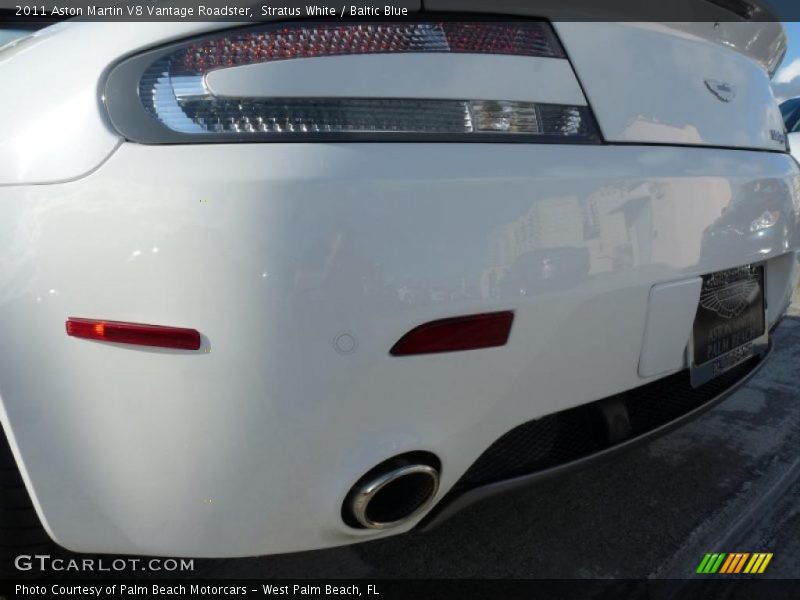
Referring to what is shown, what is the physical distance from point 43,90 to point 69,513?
29.8 inches

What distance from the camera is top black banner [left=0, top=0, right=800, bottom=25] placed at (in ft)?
3.74

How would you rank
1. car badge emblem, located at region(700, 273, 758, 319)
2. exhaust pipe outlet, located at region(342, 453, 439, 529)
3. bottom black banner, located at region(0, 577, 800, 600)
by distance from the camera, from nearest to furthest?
1. exhaust pipe outlet, located at region(342, 453, 439, 529)
2. car badge emblem, located at region(700, 273, 758, 319)
3. bottom black banner, located at region(0, 577, 800, 600)

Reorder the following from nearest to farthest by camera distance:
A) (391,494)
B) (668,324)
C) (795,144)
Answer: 1. (391,494)
2. (668,324)
3. (795,144)

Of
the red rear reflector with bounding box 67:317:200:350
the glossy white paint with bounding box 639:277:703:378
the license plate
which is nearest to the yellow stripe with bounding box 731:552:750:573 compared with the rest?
the license plate

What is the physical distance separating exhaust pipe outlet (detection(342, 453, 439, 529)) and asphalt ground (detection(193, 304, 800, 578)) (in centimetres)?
49

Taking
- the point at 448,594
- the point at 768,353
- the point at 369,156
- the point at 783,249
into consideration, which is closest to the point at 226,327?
the point at 369,156

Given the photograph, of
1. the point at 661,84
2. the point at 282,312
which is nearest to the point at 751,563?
the point at 661,84

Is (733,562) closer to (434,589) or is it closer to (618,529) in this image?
(618,529)

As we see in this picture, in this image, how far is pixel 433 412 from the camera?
1.19m

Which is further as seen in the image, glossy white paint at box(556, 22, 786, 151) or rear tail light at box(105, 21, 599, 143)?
glossy white paint at box(556, 22, 786, 151)

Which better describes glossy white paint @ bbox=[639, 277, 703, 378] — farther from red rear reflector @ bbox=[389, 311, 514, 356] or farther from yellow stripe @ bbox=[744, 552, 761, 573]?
yellow stripe @ bbox=[744, 552, 761, 573]

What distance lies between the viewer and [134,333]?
1080mm

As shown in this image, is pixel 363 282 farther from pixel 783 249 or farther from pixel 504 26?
pixel 783 249

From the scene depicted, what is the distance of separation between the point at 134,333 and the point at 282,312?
25cm
